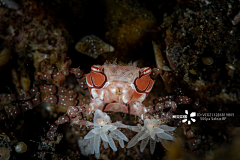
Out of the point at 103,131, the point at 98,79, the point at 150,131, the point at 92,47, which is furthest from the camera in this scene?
the point at 92,47

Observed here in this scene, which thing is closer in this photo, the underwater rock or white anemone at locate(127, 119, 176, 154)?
white anemone at locate(127, 119, 176, 154)

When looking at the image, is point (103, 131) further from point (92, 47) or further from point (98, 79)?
point (92, 47)

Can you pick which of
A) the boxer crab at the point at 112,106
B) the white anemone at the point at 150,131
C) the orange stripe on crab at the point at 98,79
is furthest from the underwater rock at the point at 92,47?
the white anemone at the point at 150,131

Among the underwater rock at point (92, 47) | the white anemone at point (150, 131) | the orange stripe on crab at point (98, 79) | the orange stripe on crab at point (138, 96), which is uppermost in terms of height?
the underwater rock at point (92, 47)

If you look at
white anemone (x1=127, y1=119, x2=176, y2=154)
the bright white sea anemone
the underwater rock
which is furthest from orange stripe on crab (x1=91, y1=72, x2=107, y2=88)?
white anemone (x1=127, y1=119, x2=176, y2=154)

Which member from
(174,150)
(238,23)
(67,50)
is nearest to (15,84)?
(67,50)

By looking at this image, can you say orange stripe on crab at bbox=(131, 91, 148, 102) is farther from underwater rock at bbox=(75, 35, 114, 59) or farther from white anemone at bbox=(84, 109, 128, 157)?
underwater rock at bbox=(75, 35, 114, 59)

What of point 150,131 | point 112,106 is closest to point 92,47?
point 112,106

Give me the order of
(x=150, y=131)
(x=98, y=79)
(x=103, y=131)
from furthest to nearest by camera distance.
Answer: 1. (x=98, y=79)
2. (x=150, y=131)
3. (x=103, y=131)

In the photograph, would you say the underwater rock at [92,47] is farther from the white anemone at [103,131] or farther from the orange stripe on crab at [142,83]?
the white anemone at [103,131]
